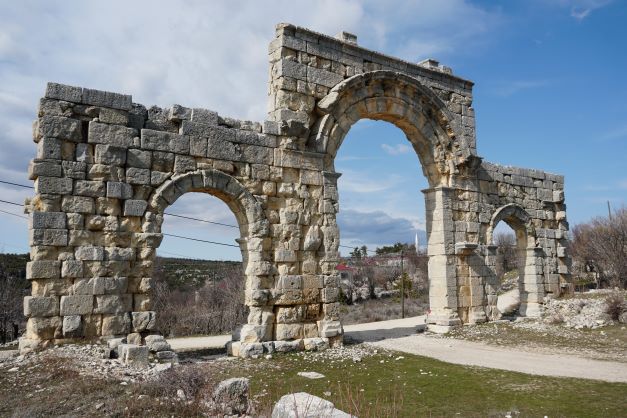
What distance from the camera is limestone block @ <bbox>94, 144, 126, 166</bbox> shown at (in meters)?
8.77

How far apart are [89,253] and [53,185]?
1.26m

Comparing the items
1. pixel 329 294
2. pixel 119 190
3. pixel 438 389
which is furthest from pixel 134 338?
pixel 438 389

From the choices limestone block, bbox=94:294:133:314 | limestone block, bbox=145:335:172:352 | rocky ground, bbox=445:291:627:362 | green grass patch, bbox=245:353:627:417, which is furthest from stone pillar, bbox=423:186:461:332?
limestone block, bbox=94:294:133:314

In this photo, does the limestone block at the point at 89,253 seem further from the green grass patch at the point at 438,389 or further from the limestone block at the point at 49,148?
the green grass patch at the point at 438,389

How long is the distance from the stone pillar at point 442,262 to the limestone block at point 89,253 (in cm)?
858

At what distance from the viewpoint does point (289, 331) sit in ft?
34.1

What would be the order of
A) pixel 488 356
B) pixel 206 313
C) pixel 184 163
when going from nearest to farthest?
pixel 184 163 → pixel 488 356 → pixel 206 313

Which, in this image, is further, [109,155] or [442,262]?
[442,262]

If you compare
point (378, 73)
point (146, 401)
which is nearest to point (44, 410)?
point (146, 401)

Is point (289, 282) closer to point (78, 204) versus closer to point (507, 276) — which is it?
point (78, 204)

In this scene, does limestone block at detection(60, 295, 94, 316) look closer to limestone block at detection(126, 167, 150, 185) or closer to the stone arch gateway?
the stone arch gateway

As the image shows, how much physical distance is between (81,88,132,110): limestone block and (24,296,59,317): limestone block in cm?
337

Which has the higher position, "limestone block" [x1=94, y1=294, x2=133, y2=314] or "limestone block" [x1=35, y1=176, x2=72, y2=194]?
"limestone block" [x1=35, y1=176, x2=72, y2=194]

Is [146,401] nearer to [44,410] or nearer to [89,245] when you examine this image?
[44,410]
